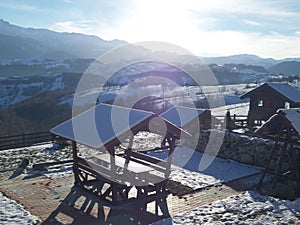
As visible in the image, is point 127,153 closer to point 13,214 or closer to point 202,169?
point 13,214

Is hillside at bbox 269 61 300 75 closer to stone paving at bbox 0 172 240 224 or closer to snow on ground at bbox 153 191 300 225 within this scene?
stone paving at bbox 0 172 240 224

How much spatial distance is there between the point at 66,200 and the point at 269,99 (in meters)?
16.6

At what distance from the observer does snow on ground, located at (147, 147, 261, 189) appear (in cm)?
1225

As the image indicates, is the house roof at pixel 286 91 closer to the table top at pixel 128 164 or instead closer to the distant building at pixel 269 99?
the distant building at pixel 269 99

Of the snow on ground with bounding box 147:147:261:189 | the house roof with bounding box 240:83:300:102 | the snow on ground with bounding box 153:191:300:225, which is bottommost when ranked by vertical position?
the snow on ground with bounding box 147:147:261:189

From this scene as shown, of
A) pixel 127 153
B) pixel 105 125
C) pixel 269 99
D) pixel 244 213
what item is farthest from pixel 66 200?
pixel 269 99

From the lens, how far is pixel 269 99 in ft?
73.9

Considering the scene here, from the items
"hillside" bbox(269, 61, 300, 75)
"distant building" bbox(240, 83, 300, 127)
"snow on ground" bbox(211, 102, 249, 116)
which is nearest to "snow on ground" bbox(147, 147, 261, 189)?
"distant building" bbox(240, 83, 300, 127)

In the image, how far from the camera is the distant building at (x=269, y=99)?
21406mm

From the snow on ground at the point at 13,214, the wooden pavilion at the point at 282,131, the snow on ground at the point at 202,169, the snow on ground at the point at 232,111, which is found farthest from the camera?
the snow on ground at the point at 232,111

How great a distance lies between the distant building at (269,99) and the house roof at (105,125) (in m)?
14.0

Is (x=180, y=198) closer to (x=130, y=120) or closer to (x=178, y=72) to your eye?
(x=130, y=120)

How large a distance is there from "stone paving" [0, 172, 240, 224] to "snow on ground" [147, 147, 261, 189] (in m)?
0.81

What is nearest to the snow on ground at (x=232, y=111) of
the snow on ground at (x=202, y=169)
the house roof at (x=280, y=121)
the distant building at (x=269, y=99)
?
the distant building at (x=269, y=99)
